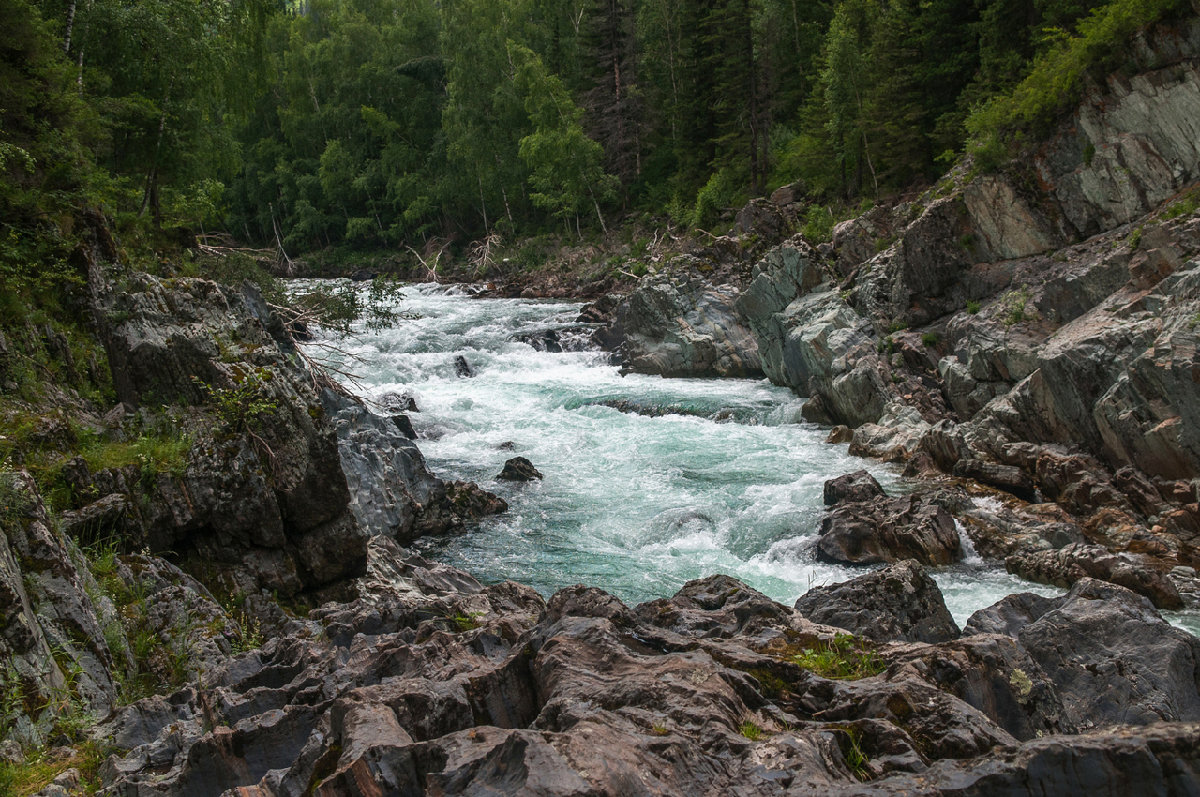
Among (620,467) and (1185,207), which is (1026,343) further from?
(620,467)

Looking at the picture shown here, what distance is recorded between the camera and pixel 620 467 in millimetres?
15945

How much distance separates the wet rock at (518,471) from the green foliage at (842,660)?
10.4m

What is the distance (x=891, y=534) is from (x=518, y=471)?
7247 millimetres

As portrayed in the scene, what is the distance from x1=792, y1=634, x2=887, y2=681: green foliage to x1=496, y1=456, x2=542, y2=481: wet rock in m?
10.4

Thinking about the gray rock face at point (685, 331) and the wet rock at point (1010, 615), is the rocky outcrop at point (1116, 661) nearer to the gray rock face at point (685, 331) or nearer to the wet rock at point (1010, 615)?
the wet rock at point (1010, 615)

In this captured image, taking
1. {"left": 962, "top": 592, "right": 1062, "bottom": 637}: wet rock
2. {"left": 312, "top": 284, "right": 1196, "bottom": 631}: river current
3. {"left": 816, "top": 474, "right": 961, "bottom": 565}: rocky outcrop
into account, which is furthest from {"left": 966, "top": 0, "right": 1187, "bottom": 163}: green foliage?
{"left": 962, "top": 592, "right": 1062, "bottom": 637}: wet rock

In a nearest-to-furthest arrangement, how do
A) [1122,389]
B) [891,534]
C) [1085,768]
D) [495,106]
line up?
[1085,768]
[891,534]
[1122,389]
[495,106]

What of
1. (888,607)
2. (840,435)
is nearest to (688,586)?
(888,607)

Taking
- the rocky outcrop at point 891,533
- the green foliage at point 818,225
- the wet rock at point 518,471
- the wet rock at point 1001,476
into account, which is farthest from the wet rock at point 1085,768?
the green foliage at point 818,225

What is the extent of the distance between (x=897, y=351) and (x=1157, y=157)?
623cm

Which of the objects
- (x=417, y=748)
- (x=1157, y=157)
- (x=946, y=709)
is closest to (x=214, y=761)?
(x=417, y=748)

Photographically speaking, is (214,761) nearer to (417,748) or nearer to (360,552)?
(417,748)

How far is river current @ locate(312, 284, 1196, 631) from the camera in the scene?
1112 centimetres

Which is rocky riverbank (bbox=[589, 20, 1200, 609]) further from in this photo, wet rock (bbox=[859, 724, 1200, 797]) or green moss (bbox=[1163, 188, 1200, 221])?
wet rock (bbox=[859, 724, 1200, 797])
